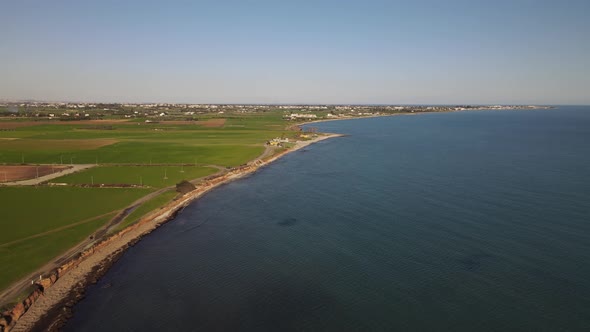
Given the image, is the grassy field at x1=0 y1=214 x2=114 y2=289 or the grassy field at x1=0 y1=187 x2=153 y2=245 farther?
the grassy field at x1=0 y1=187 x2=153 y2=245

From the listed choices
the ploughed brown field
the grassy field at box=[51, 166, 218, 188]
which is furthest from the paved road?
the grassy field at box=[51, 166, 218, 188]

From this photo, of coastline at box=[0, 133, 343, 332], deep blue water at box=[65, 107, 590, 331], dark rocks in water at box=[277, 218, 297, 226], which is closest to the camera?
coastline at box=[0, 133, 343, 332]

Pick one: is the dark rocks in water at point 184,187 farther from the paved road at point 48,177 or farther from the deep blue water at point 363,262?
the paved road at point 48,177

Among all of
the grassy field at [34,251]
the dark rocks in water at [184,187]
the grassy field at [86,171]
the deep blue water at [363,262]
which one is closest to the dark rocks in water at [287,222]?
the deep blue water at [363,262]

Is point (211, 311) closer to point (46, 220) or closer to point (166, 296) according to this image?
point (166, 296)

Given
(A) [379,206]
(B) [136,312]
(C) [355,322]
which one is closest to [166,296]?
(B) [136,312]

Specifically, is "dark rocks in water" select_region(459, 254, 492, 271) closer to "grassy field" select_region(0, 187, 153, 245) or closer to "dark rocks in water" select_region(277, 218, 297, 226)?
"dark rocks in water" select_region(277, 218, 297, 226)
